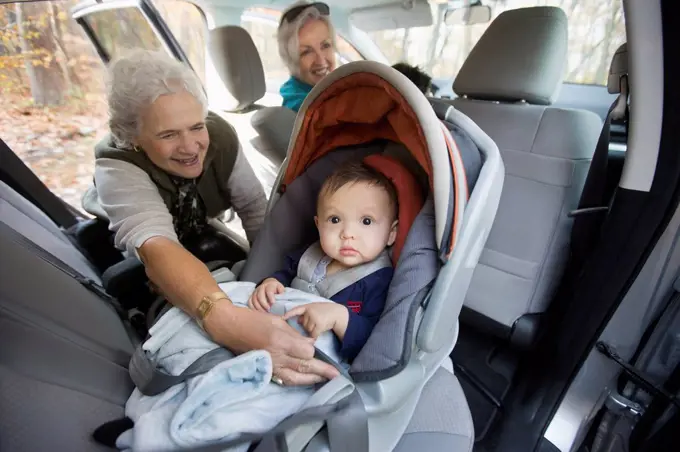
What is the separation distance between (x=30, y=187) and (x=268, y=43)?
150 cm

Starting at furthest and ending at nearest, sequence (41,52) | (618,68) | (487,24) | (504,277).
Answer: (41,52)
(487,24)
(504,277)
(618,68)

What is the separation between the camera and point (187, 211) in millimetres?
1550

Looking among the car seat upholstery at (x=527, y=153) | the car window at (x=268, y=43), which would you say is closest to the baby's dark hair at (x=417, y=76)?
the car seat upholstery at (x=527, y=153)

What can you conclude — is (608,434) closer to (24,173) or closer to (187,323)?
(187,323)

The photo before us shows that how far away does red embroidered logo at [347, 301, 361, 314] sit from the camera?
3.65ft

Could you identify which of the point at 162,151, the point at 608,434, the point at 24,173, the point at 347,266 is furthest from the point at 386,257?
the point at 24,173

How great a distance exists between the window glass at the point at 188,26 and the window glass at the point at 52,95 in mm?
517

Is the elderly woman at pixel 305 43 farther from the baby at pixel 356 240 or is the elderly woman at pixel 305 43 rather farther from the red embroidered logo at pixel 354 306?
the red embroidered logo at pixel 354 306

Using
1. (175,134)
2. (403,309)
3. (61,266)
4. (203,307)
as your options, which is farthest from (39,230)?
(403,309)

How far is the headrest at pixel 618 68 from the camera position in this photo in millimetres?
1188

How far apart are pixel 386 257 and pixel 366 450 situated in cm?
49

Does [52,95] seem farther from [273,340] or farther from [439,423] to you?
[439,423]

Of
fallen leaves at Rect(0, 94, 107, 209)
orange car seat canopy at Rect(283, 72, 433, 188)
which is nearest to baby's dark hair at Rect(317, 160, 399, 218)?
orange car seat canopy at Rect(283, 72, 433, 188)

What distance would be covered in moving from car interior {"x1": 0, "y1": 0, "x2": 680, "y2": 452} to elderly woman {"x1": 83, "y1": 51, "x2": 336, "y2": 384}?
0.16 m
